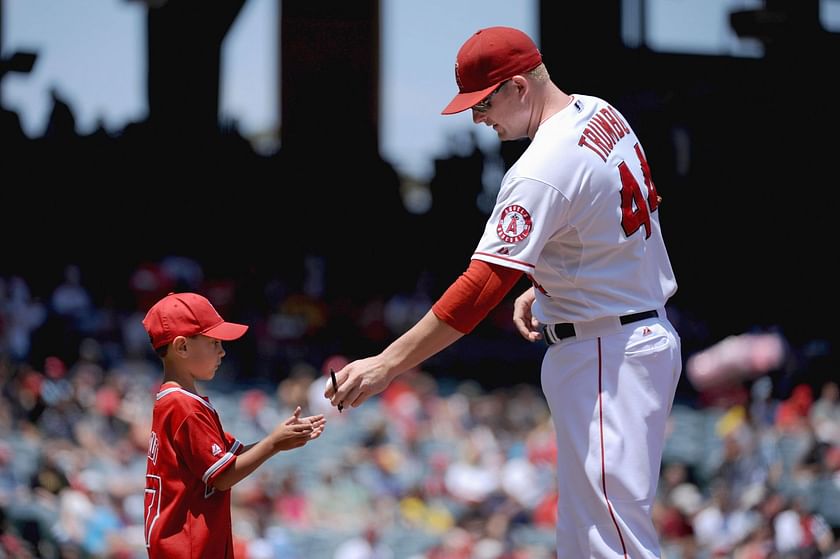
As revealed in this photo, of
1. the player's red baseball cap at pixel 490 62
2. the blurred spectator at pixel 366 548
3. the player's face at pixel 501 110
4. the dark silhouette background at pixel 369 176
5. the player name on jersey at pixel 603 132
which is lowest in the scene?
the blurred spectator at pixel 366 548

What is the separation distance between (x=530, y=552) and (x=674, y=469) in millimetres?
1476

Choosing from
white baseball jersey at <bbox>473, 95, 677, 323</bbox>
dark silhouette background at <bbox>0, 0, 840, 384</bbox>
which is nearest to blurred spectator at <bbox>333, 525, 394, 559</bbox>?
dark silhouette background at <bbox>0, 0, 840, 384</bbox>

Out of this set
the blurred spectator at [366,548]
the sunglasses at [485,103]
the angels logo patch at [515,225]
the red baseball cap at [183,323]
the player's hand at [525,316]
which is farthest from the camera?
the blurred spectator at [366,548]

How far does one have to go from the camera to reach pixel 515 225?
81.1 inches

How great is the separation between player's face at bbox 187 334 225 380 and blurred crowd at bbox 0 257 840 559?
394 cm

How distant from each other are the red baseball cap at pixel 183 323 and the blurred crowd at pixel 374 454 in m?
3.96

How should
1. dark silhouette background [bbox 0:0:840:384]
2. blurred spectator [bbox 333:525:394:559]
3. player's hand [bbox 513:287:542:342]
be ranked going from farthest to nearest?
dark silhouette background [bbox 0:0:840:384]
blurred spectator [bbox 333:525:394:559]
player's hand [bbox 513:287:542:342]

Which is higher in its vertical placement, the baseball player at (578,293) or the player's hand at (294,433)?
the baseball player at (578,293)

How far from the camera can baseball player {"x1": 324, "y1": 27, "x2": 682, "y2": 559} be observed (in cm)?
208

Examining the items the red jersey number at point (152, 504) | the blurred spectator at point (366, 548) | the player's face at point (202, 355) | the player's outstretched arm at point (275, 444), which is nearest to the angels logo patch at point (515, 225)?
the player's outstretched arm at point (275, 444)

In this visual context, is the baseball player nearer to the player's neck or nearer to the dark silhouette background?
the player's neck

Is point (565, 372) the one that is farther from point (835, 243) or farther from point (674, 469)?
point (835, 243)

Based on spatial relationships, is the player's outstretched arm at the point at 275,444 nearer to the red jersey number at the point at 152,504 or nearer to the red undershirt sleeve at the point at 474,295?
the red jersey number at the point at 152,504

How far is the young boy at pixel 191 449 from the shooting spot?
2.15 meters
